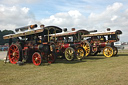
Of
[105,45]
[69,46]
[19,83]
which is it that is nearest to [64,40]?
[69,46]

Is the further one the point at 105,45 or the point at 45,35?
the point at 105,45

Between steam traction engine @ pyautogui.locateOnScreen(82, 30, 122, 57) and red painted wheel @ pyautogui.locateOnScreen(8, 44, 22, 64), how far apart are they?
688 cm

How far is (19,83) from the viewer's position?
199 inches

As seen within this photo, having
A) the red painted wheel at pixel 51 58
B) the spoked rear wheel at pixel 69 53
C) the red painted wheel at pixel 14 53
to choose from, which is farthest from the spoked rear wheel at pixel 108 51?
the red painted wheel at pixel 14 53

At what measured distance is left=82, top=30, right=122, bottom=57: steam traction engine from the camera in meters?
14.9

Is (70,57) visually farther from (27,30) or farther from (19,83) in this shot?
(19,83)

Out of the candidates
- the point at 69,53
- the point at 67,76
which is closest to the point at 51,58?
the point at 69,53

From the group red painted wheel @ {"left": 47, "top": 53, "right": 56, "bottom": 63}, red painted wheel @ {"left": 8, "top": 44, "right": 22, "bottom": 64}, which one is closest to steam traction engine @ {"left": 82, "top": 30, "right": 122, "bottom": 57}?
red painted wheel @ {"left": 47, "top": 53, "right": 56, "bottom": 63}

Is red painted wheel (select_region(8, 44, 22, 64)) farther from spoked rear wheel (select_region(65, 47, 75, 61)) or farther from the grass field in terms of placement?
spoked rear wheel (select_region(65, 47, 75, 61))

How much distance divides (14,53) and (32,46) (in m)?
1.49

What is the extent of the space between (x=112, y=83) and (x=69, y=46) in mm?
7347

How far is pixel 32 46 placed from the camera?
1032 cm

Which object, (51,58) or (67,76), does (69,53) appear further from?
(67,76)

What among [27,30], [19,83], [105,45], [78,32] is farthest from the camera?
[105,45]
